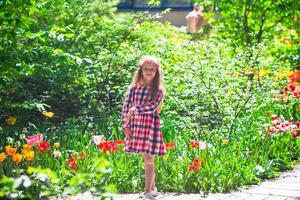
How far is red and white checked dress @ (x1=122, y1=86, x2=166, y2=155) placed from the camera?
525 centimetres

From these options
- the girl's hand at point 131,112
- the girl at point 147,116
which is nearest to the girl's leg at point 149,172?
the girl at point 147,116

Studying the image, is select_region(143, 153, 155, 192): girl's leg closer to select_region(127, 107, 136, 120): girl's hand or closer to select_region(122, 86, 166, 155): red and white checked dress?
select_region(122, 86, 166, 155): red and white checked dress

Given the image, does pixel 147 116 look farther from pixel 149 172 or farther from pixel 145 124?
pixel 149 172

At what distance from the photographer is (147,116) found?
5.28 meters

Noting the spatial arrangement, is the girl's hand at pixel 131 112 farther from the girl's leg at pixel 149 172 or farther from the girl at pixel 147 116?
the girl's leg at pixel 149 172

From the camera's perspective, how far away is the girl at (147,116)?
5234 mm

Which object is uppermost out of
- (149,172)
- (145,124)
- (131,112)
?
(131,112)

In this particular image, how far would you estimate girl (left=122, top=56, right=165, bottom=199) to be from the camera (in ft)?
17.2

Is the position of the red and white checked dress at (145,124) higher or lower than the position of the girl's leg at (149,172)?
higher

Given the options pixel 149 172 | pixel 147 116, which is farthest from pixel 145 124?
pixel 149 172

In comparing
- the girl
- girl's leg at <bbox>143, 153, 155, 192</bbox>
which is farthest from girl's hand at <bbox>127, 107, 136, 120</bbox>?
girl's leg at <bbox>143, 153, 155, 192</bbox>

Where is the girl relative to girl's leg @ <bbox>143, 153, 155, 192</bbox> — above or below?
above

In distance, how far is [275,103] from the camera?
826 cm

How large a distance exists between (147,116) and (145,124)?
2.7 inches
